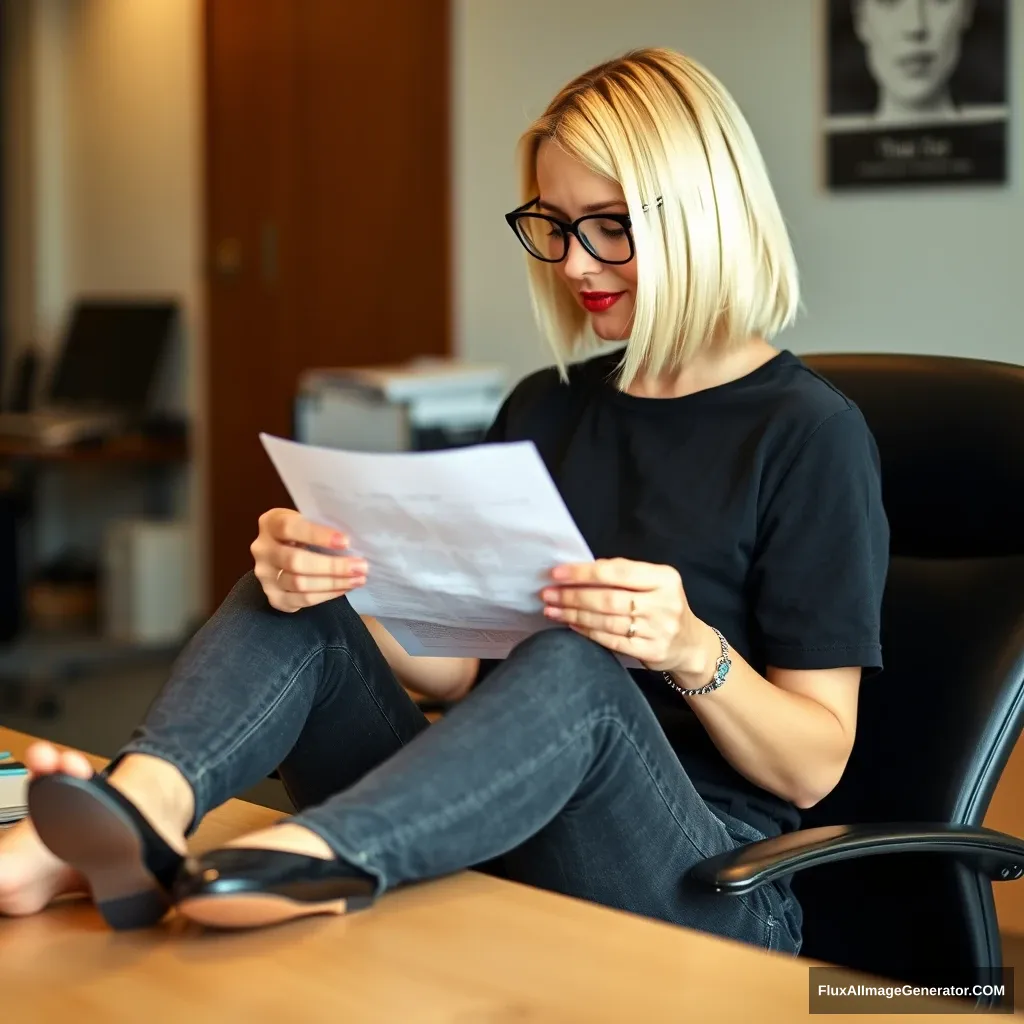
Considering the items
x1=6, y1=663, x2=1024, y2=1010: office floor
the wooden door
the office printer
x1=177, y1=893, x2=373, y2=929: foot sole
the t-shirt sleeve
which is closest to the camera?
x1=177, y1=893, x2=373, y2=929: foot sole

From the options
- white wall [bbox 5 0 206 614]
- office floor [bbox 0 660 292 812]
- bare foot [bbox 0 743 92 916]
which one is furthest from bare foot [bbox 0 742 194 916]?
white wall [bbox 5 0 206 614]

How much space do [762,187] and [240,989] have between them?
3.08 feet

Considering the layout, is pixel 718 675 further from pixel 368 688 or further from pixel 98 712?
pixel 98 712

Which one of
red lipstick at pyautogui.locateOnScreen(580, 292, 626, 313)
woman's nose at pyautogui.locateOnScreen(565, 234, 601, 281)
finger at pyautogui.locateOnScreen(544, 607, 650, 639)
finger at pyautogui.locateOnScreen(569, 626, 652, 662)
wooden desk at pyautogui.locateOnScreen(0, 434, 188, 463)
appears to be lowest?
wooden desk at pyautogui.locateOnScreen(0, 434, 188, 463)

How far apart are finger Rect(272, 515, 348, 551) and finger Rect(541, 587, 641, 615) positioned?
0.21 meters

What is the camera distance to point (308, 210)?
4832mm

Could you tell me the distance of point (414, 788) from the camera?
110 cm

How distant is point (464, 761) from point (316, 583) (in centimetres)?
26

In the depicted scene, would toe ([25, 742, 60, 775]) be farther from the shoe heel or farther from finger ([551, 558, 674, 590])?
finger ([551, 558, 674, 590])

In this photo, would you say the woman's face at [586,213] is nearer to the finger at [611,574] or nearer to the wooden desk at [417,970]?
the finger at [611,574]

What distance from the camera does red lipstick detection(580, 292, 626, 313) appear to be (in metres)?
1.57

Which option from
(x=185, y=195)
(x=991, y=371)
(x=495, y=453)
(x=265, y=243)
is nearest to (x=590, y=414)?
(x=991, y=371)

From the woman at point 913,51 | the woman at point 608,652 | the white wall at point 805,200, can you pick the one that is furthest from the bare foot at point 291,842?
the woman at point 913,51

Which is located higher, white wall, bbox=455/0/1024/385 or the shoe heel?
white wall, bbox=455/0/1024/385
